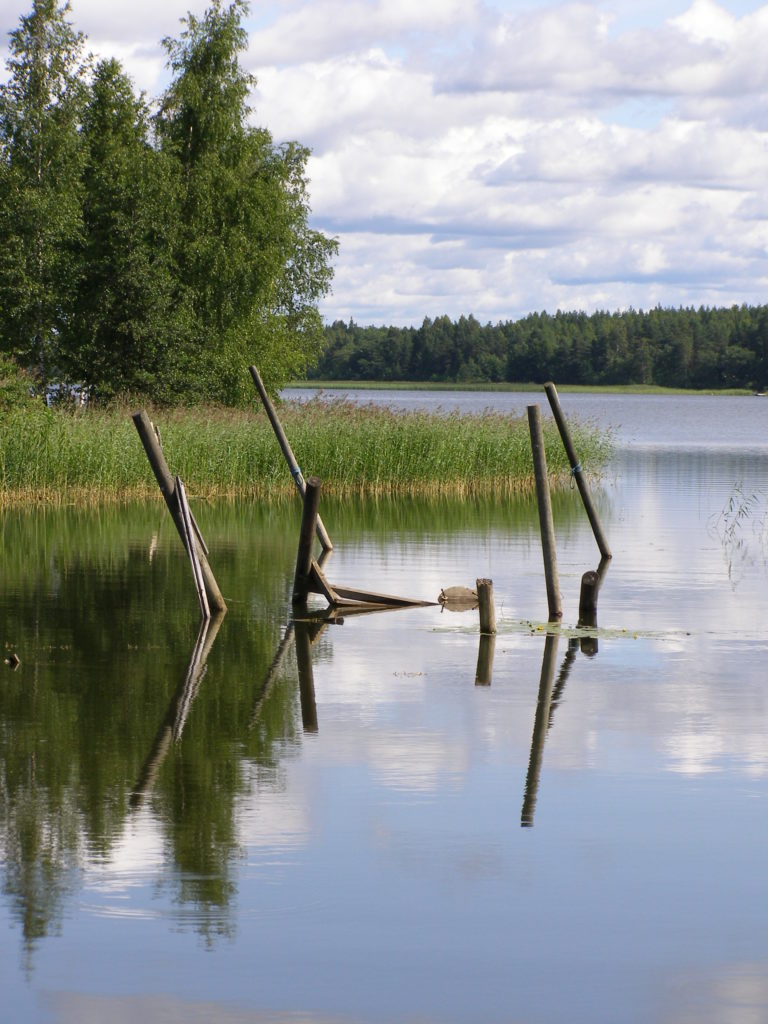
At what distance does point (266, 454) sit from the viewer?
30.3m

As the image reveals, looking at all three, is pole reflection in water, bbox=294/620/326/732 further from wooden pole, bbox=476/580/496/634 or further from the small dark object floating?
the small dark object floating

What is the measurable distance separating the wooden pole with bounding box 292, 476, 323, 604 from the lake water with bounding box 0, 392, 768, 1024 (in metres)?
0.48

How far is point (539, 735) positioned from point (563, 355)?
543 feet

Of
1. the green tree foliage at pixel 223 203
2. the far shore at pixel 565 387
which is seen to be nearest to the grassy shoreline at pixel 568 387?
the far shore at pixel 565 387

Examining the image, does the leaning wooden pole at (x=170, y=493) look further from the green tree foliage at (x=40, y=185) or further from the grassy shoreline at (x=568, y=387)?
the grassy shoreline at (x=568, y=387)

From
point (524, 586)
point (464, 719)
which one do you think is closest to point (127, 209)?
point (524, 586)

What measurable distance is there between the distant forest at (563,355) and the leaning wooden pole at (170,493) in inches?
6052

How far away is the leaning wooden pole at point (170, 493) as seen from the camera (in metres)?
14.3

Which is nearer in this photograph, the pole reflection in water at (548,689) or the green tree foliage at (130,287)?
the pole reflection in water at (548,689)

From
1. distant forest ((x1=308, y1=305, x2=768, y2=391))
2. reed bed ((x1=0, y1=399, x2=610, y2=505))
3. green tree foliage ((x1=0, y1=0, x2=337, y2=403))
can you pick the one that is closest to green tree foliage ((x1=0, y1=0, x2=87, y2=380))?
green tree foliage ((x1=0, y1=0, x2=337, y2=403))

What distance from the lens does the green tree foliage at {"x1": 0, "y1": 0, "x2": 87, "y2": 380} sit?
44625 mm

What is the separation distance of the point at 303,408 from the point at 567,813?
86.2 ft

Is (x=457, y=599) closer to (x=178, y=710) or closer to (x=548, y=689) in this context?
(x=548, y=689)

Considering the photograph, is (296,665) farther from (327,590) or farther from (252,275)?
(252,275)
